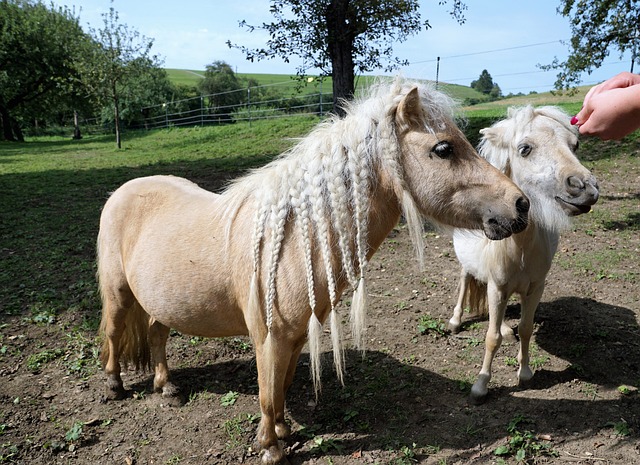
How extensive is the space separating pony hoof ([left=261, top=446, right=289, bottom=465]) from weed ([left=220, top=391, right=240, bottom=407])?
2.34 feet

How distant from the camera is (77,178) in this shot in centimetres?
1231

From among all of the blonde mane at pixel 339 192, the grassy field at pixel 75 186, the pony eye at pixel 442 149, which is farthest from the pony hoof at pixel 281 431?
the pony eye at pixel 442 149

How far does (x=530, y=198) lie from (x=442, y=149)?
3.79ft

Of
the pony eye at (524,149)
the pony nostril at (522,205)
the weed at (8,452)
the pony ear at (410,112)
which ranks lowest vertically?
the weed at (8,452)

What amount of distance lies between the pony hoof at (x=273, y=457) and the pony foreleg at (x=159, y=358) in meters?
1.06

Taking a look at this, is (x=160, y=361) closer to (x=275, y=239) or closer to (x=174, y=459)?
(x=174, y=459)

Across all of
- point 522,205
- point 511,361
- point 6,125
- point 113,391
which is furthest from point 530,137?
point 6,125

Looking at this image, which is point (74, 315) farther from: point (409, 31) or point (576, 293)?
point (409, 31)

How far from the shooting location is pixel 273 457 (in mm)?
2650

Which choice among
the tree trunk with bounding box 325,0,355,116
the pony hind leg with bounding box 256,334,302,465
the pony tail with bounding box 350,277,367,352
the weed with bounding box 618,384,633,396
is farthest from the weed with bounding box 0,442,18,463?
the tree trunk with bounding box 325,0,355,116

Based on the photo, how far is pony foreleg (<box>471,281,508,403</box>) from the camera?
3250mm

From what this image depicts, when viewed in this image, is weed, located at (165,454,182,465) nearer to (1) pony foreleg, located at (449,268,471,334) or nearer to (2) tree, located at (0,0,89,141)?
(1) pony foreleg, located at (449,268,471,334)

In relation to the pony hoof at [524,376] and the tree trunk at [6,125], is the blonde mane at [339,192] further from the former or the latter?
the tree trunk at [6,125]

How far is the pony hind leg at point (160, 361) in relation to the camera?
133 inches
